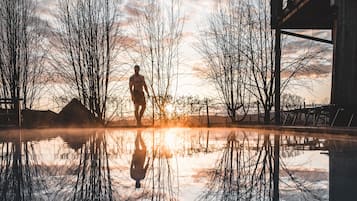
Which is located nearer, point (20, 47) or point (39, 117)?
point (20, 47)

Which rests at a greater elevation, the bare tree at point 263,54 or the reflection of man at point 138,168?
the bare tree at point 263,54

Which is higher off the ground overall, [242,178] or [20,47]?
[20,47]

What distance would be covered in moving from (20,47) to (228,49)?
19.5 feet

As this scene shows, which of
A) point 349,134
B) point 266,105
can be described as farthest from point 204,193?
point 266,105

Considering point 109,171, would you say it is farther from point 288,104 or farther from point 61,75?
point 288,104

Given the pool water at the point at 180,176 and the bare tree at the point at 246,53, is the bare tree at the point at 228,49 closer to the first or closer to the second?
the bare tree at the point at 246,53

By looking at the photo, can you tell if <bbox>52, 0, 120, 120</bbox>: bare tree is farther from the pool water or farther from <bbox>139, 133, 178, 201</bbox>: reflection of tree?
<bbox>139, 133, 178, 201</bbox>: reflection of tree

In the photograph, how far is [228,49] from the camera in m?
12.0

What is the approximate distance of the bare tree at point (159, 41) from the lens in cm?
1083

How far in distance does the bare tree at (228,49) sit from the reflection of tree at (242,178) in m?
9.01

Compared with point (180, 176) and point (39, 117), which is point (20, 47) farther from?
point (180, 176)

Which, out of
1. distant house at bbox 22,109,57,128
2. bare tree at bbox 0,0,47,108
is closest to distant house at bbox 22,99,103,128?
distant house at bbox 22,109,57,128

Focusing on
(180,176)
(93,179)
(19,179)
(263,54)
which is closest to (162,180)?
(180,176)

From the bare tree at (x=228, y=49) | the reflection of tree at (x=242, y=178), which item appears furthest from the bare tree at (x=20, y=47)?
the reflection of tree at (x=242, y=178)
